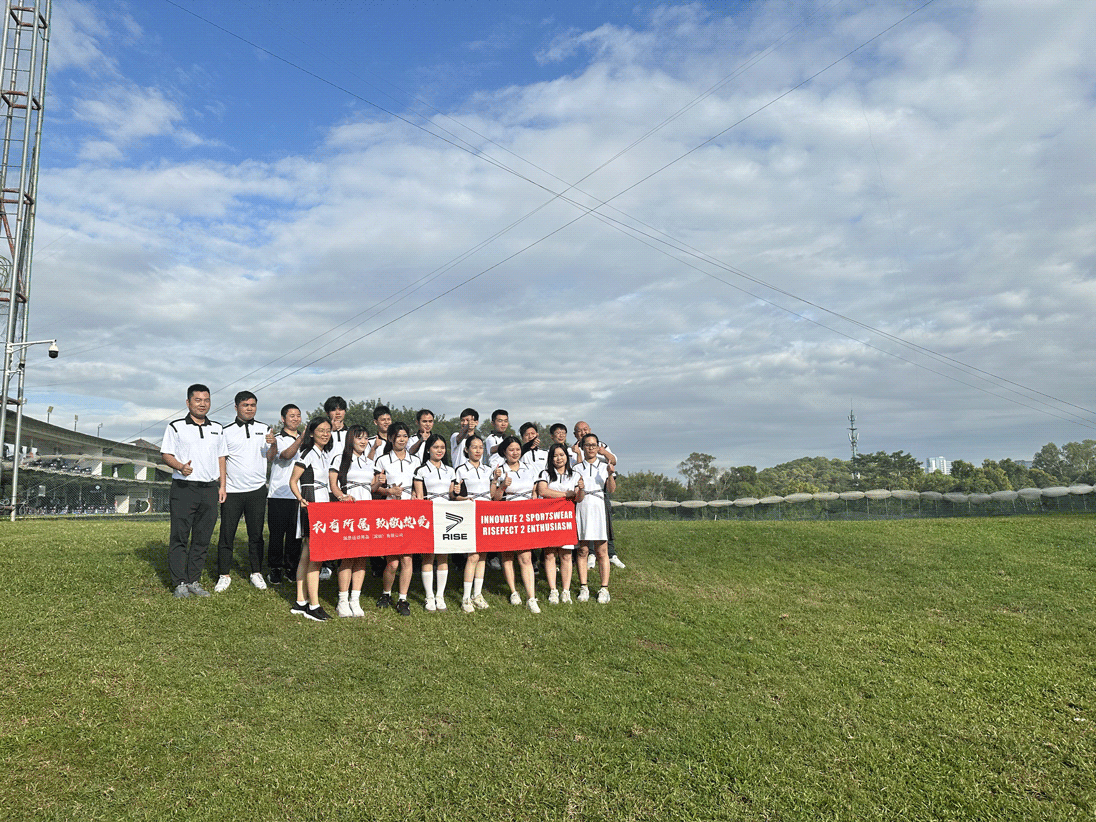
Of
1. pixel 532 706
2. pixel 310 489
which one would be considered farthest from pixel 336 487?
pixel 532 706

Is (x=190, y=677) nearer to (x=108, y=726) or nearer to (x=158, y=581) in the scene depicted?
(x=108, y=726)

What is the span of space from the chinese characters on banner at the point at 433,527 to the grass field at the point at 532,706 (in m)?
0.77

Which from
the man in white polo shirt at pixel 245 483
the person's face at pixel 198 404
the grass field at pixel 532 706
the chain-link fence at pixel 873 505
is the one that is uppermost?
the person's face at pixel 198 404

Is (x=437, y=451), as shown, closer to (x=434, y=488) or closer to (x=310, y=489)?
(x=434, y=488)

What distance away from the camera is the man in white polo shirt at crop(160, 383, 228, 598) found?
748cm

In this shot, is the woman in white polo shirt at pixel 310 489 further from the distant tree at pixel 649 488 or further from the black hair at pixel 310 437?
the distant tree at pixel 649 488

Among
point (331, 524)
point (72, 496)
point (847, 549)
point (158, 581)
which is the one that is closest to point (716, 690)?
point (331, 524)

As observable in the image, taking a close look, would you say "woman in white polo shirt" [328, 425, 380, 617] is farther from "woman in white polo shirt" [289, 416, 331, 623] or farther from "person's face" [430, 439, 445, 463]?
"person's face" [430, 439, 445, 463]

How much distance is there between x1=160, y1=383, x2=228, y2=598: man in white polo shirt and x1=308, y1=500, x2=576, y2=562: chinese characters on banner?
134cm

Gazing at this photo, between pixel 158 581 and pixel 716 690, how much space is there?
6.22 metres

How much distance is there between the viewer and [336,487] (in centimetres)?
780

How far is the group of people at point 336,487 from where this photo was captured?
24.8 feet

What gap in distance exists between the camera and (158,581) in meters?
7.79

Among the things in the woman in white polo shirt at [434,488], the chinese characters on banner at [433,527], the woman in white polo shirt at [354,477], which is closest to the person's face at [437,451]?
the woman in white polo shirt at [434,488]
